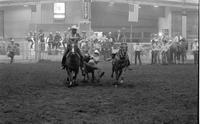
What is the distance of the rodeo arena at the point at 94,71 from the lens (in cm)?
854

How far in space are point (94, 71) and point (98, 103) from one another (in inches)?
293

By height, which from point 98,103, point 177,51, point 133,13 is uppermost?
point 133,13

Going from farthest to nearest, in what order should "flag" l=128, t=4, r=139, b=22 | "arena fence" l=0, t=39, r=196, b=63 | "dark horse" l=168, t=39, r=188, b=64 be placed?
1. "flag" l=128, t=4, r=139, b=22
2. "arena fence" l=0, t=39, r=196, b=63
3. "dark horse" l=168, t=39, r=188, b=64

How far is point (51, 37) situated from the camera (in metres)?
28.8

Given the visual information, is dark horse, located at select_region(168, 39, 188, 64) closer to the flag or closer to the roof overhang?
the flag

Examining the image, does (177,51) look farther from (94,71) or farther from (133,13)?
(94,71)

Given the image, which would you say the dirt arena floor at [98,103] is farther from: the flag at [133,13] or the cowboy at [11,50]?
the flag at [133,13]

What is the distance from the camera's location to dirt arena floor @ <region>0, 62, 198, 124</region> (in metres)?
7.82

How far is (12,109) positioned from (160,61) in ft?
64.6

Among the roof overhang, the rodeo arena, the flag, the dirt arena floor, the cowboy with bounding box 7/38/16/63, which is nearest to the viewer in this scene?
the dirt arena floor

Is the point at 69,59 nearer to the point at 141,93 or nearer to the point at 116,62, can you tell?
the point at 116,62

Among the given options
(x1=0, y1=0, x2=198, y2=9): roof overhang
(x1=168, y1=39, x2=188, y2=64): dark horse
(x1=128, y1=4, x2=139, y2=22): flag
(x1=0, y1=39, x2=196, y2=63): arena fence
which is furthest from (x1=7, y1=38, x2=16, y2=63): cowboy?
(x1=168, y1=39, x2=188, y2=64): dark horse

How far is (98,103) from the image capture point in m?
9.72

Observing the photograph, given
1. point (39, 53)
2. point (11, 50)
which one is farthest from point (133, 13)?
point (11, 50)
